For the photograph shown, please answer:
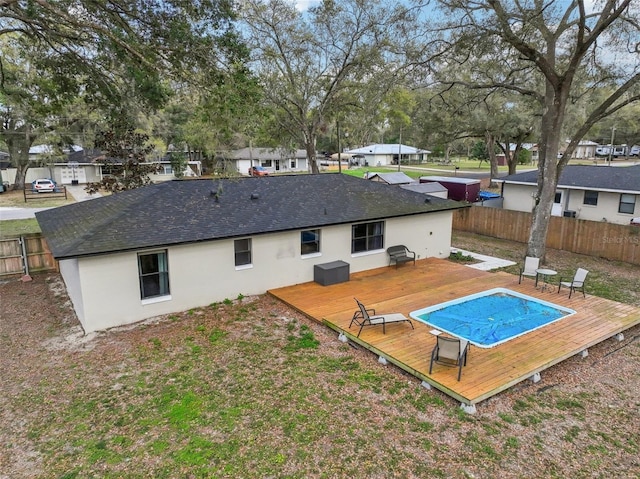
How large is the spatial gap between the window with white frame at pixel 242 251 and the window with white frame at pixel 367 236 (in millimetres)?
3694

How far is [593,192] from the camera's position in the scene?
71.6 feet

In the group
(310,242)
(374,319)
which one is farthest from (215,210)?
(374,319)

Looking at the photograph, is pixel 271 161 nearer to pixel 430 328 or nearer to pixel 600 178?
pixel 600 178

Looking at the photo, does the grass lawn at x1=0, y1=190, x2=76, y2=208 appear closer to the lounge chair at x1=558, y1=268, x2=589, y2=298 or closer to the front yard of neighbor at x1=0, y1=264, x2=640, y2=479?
the front yard of neighbor at x1=0, y1=264, x2=640, y2=479

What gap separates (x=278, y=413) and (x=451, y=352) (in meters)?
3.34

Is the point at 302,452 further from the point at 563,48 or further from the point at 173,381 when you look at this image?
the point at 563,48

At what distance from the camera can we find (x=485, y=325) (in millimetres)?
9992

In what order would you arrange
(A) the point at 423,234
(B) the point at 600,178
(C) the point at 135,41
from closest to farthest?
(C) the point at 135,41 < (A) the point at 423,234 < (B) the point at 600,178

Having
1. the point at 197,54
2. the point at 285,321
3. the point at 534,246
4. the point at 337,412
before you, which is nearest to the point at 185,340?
the point at 285,321

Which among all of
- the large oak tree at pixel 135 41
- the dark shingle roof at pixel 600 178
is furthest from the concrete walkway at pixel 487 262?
the large oak tree at pixel 135 41

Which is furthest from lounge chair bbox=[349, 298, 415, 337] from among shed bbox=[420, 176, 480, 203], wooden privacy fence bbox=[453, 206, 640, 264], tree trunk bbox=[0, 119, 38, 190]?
tree trunk bbox=[0, 119, 38, 190]

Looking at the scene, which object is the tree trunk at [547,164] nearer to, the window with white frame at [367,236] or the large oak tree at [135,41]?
the window with white frame at [367,236]

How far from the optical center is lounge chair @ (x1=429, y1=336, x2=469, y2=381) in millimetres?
7570

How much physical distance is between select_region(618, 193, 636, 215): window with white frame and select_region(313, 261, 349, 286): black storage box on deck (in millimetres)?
16119
